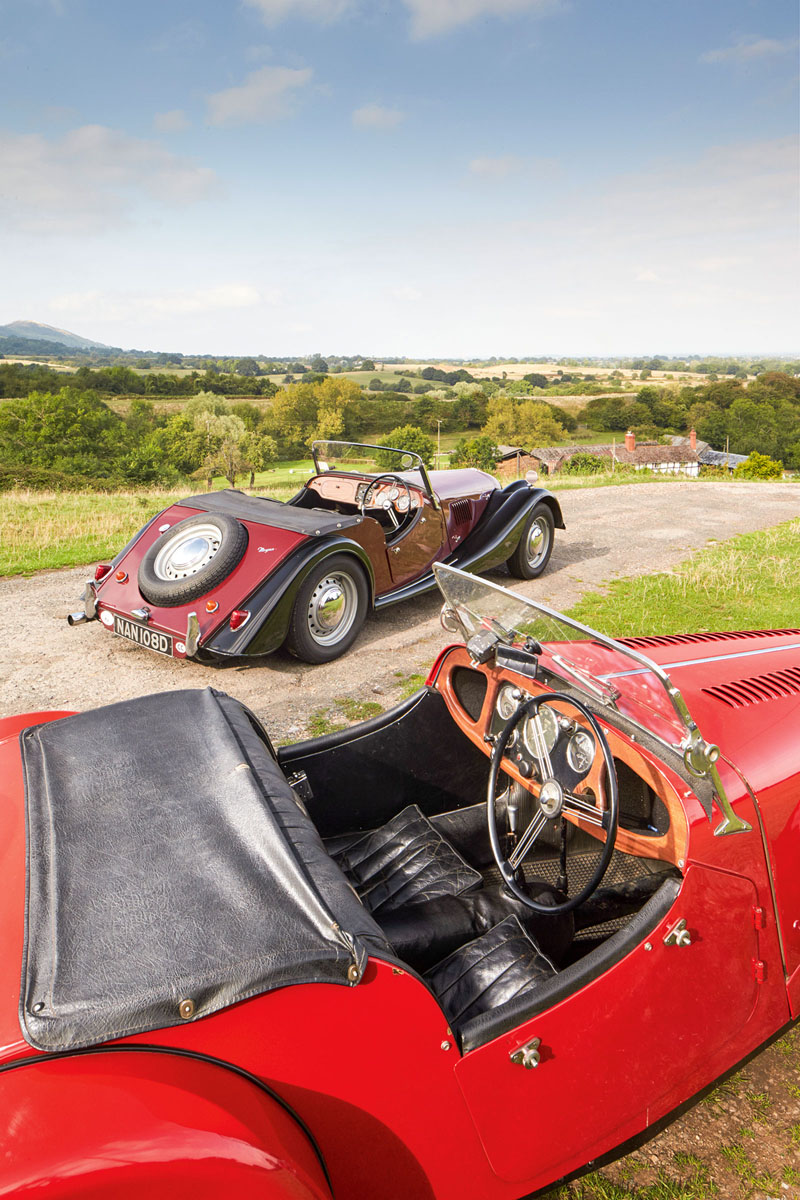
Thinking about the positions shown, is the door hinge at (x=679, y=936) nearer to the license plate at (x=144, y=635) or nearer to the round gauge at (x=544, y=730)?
the round gauge at (x=544, y=730)

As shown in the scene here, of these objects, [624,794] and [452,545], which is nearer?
[624,794]

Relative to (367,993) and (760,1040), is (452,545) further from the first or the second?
(367,993)

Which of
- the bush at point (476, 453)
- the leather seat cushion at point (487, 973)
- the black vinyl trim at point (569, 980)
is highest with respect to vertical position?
the black vinyl trim at point (569, 980)

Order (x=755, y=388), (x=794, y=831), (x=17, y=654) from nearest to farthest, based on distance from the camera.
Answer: (x=794, y=831) < (x=17, y=654) < (x=755, y=388)

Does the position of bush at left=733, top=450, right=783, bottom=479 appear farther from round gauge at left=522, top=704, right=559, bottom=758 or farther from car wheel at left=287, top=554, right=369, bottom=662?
round gauge at left=522, top=704, right=559, bottom=758

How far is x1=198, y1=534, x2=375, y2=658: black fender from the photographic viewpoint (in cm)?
517

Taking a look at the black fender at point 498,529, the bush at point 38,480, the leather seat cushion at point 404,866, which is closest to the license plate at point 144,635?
the leather seat cushion at point 404,866

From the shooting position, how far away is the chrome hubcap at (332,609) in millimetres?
5824

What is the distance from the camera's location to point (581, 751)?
2.25 metres

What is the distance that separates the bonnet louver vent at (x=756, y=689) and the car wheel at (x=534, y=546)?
17.2ft

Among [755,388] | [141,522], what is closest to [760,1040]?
[141,522]

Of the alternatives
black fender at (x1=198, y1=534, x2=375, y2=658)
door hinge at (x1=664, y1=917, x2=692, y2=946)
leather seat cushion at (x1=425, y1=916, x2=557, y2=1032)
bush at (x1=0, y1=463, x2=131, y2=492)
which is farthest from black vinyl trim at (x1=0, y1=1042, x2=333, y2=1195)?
bush at (x1=0, y1=463, x2=131, y2=492)

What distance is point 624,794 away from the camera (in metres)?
2.28

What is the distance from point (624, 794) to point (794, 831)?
20.7 inches
